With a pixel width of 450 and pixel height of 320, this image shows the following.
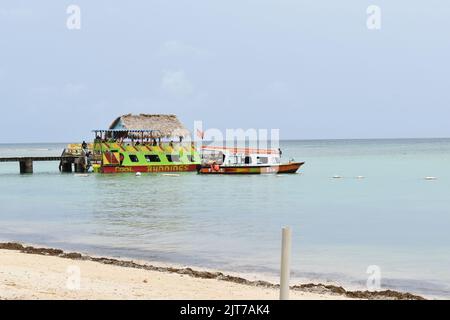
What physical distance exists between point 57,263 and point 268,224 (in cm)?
1120

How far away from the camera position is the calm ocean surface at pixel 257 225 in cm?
1522

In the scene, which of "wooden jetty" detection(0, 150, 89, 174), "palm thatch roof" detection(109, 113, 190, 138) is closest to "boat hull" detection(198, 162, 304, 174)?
"palm thatch roof" detection(109, 113, 190, 138)

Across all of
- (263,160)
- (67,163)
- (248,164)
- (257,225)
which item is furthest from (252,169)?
(257,225)

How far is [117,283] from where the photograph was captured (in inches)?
432

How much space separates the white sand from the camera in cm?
937

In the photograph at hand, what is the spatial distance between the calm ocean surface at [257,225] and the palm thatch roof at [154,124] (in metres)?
18.3

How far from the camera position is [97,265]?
13750 mm

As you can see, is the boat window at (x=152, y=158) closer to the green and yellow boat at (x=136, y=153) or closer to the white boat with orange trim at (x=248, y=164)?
the green and yellow boat at (x=136, y=153)

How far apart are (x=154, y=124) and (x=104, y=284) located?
54151mm

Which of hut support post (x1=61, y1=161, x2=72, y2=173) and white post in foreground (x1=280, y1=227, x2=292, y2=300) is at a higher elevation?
white post in foreground (x1=280, y1=227, x2=292, y2=300)

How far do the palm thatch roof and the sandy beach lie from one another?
48564mm

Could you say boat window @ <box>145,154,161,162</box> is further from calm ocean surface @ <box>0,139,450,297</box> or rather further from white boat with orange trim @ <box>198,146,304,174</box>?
calm ocean surface @ <box>0,139,450,297</box>

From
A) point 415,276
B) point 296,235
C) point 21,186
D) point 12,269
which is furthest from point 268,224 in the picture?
point 21,186

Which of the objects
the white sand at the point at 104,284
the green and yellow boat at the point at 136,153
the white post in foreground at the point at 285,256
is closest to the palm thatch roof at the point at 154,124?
the green and yellow boat at the point at 136,153
